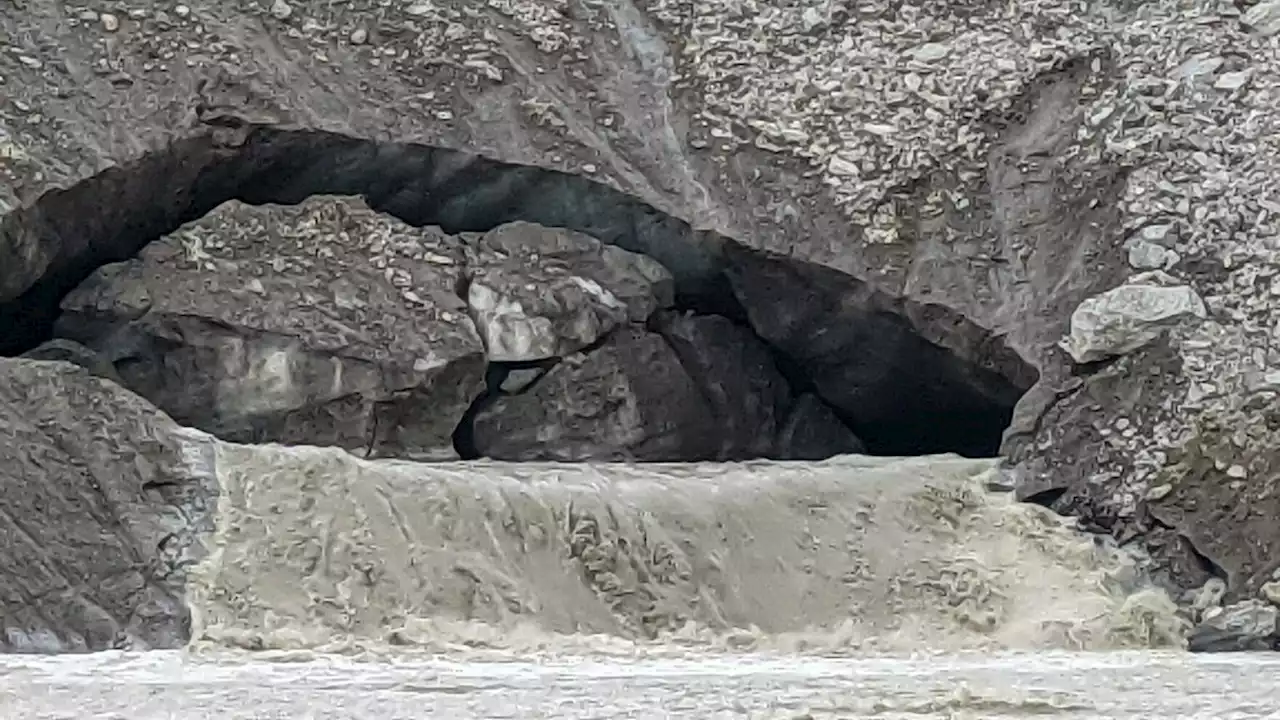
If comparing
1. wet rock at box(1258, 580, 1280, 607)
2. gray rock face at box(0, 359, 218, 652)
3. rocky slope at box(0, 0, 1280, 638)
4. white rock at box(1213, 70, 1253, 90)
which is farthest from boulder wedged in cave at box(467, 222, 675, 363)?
wet rock at box(1258, 580, 1280, 607)

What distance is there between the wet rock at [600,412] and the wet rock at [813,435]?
8.1 inches

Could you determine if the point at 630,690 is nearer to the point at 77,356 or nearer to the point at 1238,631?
the point at 1238,631

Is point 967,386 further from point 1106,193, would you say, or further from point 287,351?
point 287,351

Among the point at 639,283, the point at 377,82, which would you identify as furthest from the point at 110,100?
the point at 639,283

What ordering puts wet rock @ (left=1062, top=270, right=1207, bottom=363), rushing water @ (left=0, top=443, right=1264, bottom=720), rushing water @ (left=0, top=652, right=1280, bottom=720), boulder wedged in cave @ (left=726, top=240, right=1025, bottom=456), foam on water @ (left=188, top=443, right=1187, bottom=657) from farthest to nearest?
boulder wedged in cave @ (left=726, top=240, right=1025, bottom=456) → wet rock @ (left=1062, top=270, right=1207, bottom=363) → foam on water @ (left=188, top=443, right=1187, bottom=657) → rushing water @ (left=0, top=443, right=1264, bottom=720) → rushing water @ (left=0, top=652, right=1280, bottom=720)

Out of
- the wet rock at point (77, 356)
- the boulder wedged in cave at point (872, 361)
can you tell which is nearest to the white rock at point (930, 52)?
the boulder wedged in cave at point (872, 361)

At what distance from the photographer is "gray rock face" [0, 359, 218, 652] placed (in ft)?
6.12

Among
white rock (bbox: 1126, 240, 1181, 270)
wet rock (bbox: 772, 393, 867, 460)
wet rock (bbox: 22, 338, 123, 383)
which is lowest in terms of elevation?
wet rock (bbox: 772, 393, 867, 460)

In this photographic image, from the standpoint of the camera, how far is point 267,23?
238 centimetres

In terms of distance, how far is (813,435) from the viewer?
2.56m

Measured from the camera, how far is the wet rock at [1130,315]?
6.85ft

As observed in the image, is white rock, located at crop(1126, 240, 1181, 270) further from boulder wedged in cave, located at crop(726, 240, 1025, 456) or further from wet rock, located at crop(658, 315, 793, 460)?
wet rock, located at crop(658, 315, 793, 460)

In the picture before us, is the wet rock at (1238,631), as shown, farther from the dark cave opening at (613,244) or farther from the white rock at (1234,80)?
the white rock at (1234,80)

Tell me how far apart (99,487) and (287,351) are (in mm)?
341
